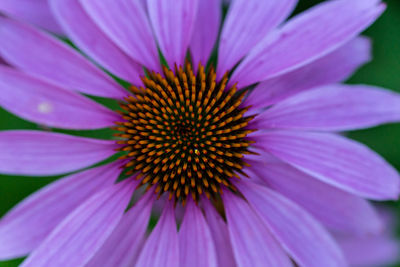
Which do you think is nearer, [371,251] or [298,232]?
[298,232]

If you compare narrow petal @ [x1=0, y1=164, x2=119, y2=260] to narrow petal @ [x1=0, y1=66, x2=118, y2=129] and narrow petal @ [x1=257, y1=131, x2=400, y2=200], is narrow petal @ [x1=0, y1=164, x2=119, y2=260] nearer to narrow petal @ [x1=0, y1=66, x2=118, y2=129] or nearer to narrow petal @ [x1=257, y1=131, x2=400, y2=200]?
narrow petal @ [x1=0, y1=66, x2=118, y2=129]

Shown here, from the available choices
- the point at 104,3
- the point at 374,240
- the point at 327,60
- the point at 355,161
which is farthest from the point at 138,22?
the point at 374,240

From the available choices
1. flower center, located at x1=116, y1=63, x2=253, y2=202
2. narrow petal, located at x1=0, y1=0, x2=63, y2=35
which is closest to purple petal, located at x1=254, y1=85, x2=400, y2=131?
flower center, located at x1=116, y1=63, x2=253, y2=202

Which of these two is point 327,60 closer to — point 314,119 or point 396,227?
point 314,119

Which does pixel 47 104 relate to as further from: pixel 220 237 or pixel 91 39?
pixel 220 237

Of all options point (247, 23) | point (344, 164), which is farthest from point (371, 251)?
point (247, 23)

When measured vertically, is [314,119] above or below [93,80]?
below

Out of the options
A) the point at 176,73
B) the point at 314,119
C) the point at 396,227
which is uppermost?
the point at 176,73
